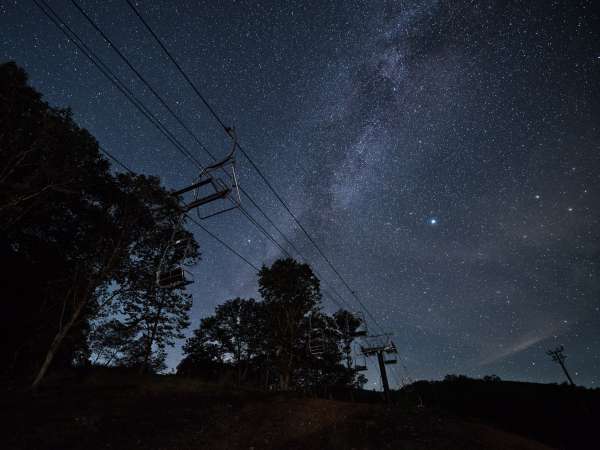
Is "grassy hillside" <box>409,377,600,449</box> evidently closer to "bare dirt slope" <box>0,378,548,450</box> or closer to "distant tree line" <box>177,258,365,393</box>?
"distant tree line" <box>177,258,365,393</box>

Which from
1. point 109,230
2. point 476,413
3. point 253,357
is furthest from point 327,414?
point 476,413

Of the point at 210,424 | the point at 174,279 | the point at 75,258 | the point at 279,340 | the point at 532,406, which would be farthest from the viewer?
the point at 532,406

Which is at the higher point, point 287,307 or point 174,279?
point 287,307

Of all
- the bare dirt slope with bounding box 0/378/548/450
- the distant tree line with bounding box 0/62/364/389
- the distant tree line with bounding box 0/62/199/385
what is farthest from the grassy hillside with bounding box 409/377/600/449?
the distant tree line with bounding box 0/62/199/385

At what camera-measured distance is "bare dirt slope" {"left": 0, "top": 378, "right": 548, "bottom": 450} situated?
36.2 ft

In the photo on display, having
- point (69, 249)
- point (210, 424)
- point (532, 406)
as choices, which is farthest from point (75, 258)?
point (532, 406)

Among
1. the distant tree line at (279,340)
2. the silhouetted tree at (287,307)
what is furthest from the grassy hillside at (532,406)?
the silhouetted tree at (287,307)

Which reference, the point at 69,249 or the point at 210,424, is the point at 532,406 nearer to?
the point at 210,424

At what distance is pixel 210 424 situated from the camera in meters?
13.6

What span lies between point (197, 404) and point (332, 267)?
35.1 feet

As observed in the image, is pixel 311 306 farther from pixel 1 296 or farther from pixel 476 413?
pixel 476 413

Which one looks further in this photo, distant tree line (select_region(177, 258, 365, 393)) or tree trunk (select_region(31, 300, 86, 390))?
distant tree line (select_region(177, 258, 365, 393))

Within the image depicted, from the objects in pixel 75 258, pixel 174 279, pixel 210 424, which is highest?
pixel 75 258

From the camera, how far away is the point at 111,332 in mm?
26859
